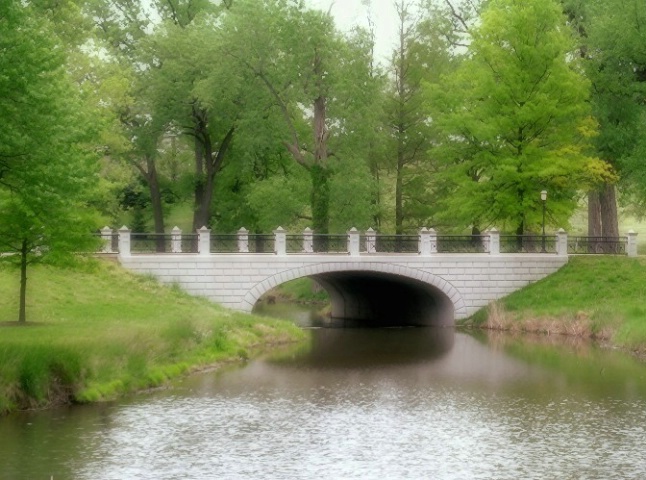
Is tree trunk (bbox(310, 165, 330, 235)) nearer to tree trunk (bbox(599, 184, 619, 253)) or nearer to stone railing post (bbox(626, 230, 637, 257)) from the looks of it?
tree trunk (bbox(599, 184, 619, 253))

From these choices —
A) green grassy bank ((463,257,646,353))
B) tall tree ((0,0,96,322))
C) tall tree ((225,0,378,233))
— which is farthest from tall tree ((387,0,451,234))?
tall tree ((0,0,96,322))

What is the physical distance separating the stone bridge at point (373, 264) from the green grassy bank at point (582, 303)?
97 cm

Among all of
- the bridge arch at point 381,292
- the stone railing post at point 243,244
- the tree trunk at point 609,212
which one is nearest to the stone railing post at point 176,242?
the stone railing post at point 243,244

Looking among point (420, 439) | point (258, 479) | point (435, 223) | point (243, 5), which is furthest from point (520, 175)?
point (258, 479)

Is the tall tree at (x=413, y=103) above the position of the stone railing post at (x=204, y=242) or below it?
above

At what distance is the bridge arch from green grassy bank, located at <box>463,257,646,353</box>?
2.09 meters

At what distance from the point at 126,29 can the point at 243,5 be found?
1134 cm

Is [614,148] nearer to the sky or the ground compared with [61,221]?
nearer to the sky

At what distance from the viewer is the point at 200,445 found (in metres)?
22.6

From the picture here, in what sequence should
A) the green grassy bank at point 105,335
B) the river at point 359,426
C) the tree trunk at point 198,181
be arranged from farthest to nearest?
the tree trunk at point 198,181 → the green grassy bank at point 105,335 → the river at point 359,426

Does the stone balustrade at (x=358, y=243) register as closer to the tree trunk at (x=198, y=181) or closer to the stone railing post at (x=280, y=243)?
the stone railing post at (x=280, y=243)

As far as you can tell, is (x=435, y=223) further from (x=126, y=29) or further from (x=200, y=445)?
(x=200, y=445)

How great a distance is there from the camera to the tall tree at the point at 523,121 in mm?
49500

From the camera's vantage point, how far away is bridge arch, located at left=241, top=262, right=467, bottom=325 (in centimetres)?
4591
